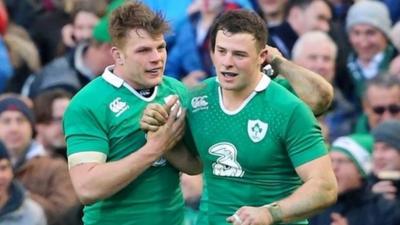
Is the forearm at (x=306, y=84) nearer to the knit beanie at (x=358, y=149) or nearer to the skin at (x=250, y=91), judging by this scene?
the skin at (x=250, y=91)

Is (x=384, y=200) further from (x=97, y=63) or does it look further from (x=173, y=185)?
(x=97, y=63)

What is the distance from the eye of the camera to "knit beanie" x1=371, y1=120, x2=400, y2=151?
1120cm

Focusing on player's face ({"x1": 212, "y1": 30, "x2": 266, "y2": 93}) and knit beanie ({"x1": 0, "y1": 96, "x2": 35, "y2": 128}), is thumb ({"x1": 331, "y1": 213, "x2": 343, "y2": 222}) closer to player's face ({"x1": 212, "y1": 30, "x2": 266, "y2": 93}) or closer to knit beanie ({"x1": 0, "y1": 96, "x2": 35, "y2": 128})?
player's face ({"x1": 212, "y1": 30, "x2": 266, "y2": 93})

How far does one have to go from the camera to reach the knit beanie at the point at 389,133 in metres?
11.2

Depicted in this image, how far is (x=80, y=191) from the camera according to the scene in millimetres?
8859

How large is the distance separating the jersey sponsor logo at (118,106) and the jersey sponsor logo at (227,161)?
1.88 ft

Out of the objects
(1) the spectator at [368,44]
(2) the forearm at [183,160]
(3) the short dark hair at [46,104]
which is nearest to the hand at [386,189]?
(2) the forearm at [183,160]

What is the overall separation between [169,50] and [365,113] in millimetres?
2259

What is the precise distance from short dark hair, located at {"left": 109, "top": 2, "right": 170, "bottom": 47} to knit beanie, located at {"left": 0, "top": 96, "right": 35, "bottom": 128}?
12.4ft

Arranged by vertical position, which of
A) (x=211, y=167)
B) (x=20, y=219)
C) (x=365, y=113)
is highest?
(x=211, y=167)

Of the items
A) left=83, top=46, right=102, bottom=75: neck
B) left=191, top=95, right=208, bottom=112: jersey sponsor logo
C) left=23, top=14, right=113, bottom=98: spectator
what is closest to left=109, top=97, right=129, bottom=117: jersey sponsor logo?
left=191, top=95, right=208, bottom=112: jersey sponsor logo

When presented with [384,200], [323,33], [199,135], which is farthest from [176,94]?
[323,33]

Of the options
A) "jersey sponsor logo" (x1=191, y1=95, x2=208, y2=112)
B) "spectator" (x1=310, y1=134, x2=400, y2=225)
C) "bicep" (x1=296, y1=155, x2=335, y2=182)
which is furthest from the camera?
"spectator" (x1=310, y1=134, x2=400, y2=225)

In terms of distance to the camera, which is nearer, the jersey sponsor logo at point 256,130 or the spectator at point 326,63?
the jersey sponsor logo at point 256,130
